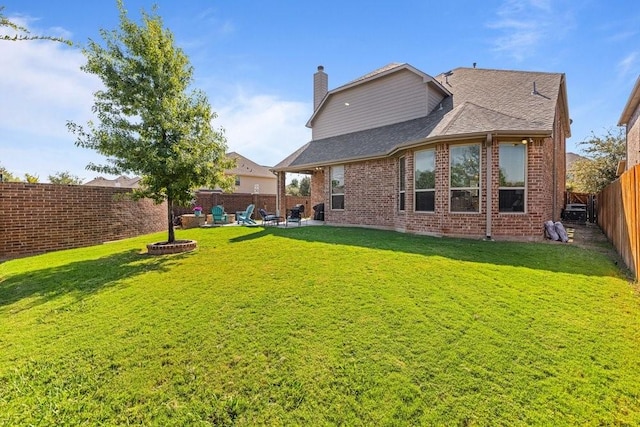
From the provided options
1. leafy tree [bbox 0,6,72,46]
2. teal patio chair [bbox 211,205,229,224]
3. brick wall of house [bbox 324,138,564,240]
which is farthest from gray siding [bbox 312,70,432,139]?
leafy tree [bbox 0,6,72,46]

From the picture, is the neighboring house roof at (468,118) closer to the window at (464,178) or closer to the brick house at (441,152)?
the brick house at (441,152)

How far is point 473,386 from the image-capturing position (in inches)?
123

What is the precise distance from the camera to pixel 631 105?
551 inches

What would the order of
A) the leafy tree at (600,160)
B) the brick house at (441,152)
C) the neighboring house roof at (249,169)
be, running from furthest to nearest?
the neighboring house roof at (249,169), the leafy tree at (600,160), the brick house at (441,152)

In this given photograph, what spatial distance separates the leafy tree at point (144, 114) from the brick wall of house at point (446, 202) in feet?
22.9

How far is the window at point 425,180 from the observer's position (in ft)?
34.5

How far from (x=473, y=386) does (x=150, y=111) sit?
30.7ft

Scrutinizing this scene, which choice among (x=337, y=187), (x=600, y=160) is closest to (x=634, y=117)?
(x=600, y=160)

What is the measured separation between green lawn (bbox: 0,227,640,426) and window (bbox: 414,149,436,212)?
169 inches

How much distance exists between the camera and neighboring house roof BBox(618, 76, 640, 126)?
1245cm

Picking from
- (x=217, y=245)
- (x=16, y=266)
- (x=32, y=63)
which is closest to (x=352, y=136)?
(x=217, y=245)

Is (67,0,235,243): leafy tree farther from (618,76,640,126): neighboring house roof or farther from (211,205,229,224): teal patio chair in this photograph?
(618,76,640,126): neighboring house roof

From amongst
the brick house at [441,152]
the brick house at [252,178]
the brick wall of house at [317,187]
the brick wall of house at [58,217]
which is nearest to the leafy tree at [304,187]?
the brick house at [252,178]

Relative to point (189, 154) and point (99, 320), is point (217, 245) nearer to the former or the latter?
point (189, 154)
